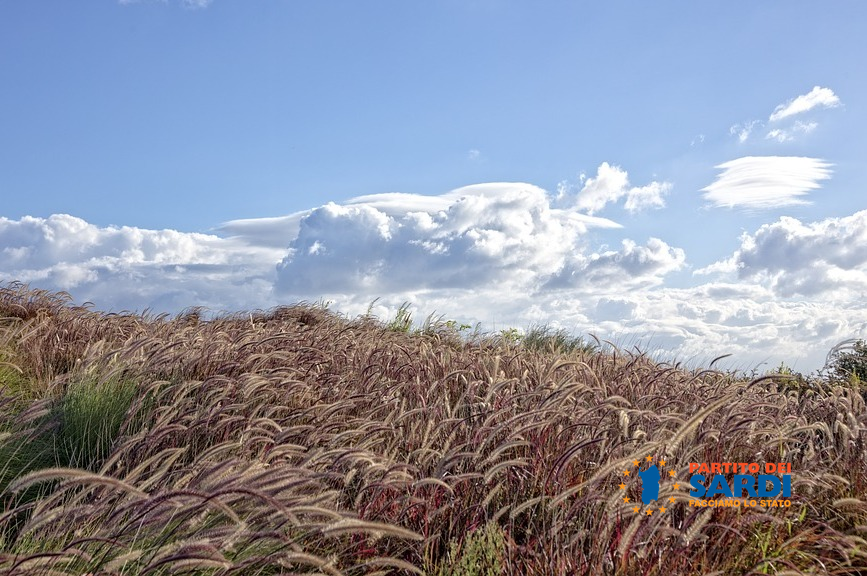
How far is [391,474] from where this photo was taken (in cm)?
302

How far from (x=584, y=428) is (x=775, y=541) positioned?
1050 millimetres

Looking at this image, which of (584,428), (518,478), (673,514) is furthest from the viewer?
(584,428)

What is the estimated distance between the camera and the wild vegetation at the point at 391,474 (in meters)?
2.64

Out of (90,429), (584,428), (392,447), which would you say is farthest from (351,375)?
(584,428)

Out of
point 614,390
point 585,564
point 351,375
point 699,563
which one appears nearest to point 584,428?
point 699,563

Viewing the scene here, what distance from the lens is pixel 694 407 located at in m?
4.97

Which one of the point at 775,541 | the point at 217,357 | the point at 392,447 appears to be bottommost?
the point at 775,541

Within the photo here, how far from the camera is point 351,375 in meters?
5.74

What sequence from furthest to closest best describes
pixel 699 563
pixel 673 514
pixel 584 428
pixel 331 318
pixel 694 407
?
pixel 331 318, pixel 694 407, pixel 584 428, pixel 673 514, pixel 699 563

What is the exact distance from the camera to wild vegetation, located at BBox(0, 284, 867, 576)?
2645 mm

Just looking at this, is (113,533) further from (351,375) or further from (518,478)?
(351,375)

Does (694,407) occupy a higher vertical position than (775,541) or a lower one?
higher

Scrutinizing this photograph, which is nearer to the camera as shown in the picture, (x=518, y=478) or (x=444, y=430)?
(x=518, y=478)

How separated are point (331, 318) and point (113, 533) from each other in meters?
9.88
